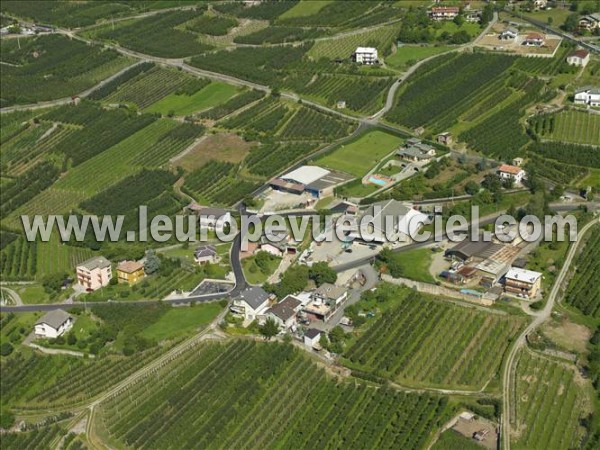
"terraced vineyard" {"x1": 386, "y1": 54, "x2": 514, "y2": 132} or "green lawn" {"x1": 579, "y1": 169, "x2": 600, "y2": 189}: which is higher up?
"terraced vineyard" {"x1": 386, "y1": 54, "x2": 514, "y2": 132}

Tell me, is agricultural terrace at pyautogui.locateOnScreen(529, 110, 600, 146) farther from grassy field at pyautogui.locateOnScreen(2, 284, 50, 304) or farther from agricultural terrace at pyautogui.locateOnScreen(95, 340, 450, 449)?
grassy field at pyautogui.locateOnScreen(2, 284, 50, 304)

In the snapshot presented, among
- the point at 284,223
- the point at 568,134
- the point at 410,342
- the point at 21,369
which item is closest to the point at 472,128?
the point at 568,134

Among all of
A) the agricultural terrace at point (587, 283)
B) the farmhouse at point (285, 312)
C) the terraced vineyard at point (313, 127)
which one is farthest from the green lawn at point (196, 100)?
the agricultural terrace at point (587, 283)

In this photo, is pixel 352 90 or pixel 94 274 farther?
pixel 352 90

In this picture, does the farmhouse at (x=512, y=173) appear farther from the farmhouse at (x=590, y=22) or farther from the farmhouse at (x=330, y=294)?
the farmhouse at (x=590, y=22)

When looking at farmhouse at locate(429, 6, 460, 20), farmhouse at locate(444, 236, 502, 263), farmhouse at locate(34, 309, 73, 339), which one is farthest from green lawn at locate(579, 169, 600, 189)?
farmhouse at locate(34, 309, 73, 339)

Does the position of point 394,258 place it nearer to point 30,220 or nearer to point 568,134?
point 568,134

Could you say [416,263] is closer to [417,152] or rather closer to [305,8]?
[417,152]

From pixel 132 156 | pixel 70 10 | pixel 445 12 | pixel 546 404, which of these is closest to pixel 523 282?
pixel 546 404
